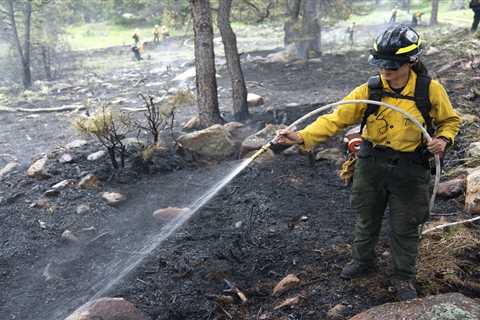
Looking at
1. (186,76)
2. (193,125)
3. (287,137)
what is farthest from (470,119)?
(186,76)

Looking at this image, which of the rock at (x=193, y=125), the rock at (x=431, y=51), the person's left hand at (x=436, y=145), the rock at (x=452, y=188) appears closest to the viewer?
the person's left hand at (x=436, y=145)

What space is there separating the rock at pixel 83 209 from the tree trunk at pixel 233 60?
4705 millimetres

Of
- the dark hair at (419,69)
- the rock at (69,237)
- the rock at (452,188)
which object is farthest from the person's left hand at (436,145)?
the rock at (69,237)

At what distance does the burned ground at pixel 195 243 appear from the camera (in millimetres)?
3734

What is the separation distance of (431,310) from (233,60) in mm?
7731

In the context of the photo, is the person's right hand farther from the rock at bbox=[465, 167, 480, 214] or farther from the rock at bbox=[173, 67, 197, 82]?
the rock at bbox=[173, 67, 197, 82]

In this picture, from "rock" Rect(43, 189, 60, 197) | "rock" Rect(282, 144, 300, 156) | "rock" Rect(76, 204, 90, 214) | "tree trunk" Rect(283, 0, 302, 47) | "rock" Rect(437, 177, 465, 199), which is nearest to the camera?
"rock" Rect(437, 177, 465, 199)

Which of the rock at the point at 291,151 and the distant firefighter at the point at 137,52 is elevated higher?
the distant firefighter at the point at 137,52

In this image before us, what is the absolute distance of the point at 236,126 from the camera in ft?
28.9

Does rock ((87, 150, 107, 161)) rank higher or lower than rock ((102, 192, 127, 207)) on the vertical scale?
higher

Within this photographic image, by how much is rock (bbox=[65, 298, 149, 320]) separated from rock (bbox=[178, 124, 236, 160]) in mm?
3989

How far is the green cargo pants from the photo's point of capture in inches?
122

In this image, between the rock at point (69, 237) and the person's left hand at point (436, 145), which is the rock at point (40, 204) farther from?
the person's left hand at point (436, 145)

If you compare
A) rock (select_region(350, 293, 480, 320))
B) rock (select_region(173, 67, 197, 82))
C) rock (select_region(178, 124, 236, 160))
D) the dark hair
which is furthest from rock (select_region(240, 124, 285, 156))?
rock (select_region(173, 67, 197, 82))
